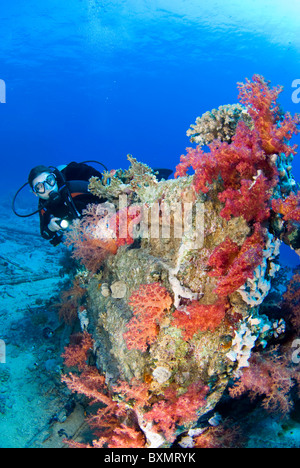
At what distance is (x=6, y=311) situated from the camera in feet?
20.6

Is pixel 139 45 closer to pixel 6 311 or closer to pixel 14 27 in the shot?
pixel 14 27

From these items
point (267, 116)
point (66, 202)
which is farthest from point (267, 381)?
point (66, 202)


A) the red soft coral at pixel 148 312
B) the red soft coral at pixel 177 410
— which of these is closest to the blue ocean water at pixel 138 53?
the red soft coral at pixel 148 312

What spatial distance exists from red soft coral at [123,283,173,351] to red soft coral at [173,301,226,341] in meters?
0.27

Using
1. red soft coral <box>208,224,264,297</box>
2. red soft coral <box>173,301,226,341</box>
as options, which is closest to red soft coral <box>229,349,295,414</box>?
red soft coral <box>173,301,226,341</box>

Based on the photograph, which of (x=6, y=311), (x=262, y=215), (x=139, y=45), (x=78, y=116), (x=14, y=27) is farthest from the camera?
(x=78, y=116)

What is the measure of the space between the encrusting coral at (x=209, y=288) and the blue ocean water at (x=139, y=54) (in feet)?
102

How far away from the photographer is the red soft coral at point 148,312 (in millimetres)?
3049

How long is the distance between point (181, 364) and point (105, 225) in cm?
278

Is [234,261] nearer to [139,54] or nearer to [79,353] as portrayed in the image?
[79,353]

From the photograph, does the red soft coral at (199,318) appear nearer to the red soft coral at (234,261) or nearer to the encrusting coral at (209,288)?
the encrusting coral at (209,288)

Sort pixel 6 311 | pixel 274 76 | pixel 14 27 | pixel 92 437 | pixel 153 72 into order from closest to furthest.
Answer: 1. pixel 92 437
2. pixel 6 311
3. pixel 14 27
4. pixel 274 76
5. pixel 153 72

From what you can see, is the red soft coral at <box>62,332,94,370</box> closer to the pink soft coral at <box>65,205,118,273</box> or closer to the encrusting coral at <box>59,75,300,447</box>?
the encrusting coral at <box>59,75,300,447</box>
